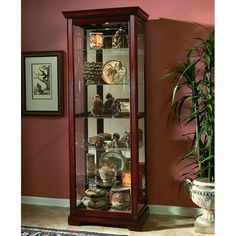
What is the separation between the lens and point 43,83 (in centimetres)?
421

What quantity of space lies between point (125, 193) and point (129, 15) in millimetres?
1647

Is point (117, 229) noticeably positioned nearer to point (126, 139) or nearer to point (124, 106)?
point (126, 139)

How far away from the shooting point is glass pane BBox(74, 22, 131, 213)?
11.7 ft

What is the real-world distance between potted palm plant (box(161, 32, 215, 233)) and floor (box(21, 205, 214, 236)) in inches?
Answer: 7.7

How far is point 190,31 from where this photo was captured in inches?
146

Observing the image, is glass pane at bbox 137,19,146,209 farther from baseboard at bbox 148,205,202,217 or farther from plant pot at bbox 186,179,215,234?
plant pot at bbox 186,179,215,234

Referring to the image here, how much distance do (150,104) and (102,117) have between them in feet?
1.80

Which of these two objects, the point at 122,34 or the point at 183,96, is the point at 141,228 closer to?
the point at 183,96

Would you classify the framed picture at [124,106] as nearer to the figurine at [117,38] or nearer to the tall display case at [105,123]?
the tall display case at [105,123]

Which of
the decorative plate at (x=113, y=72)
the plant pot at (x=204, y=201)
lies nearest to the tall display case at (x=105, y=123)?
the decorative plate at (x=113, y=72)

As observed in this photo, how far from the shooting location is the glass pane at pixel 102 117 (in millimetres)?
3580

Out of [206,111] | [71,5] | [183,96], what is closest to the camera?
[206,111]
